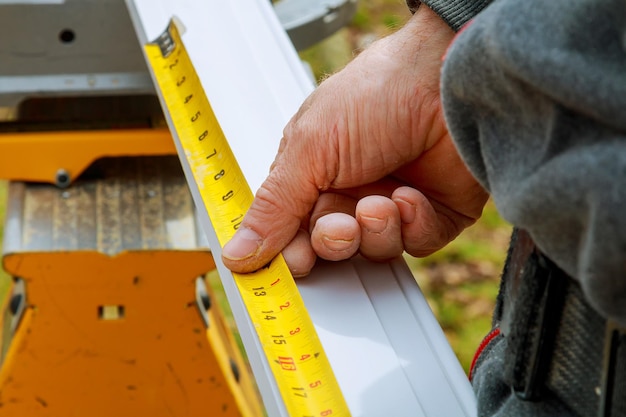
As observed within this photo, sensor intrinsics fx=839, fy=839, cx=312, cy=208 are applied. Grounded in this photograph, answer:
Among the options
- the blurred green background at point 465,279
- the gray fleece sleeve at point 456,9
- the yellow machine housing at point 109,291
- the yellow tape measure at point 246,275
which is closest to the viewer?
the yellow tape measure at point 246,275

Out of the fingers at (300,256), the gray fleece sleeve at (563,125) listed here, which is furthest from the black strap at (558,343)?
the fingers at (300,256)

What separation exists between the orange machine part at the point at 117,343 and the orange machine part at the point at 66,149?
0.17 meters

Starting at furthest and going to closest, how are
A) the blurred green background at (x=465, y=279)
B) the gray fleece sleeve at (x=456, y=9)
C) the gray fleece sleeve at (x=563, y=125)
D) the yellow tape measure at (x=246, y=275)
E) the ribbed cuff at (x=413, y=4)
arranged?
the blurred green background at (x=465, y=279) → the ribbed cuff at (x=413, y=4) → the gray fleece sleeve at (x=456, y=9) → the yellow tape measure at (x=246, y=275) → the gray fleece sleeve at (x=563, y=125)

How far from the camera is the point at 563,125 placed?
1.90ft

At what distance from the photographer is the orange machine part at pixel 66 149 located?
1474 millimetres

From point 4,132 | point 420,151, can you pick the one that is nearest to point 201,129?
point 420,151

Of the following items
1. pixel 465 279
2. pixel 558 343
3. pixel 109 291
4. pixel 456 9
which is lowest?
pixel 465 279

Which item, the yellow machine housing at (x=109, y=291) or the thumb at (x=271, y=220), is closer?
the thumb at (x=271, y=220)

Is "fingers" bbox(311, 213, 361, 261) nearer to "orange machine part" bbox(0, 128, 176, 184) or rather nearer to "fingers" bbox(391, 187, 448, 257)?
"fingers" bbox(391, 187, 448, 257)

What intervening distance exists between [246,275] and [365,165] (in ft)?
0.65

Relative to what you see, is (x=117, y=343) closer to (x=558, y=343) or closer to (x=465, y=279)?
(x=558, y=343)

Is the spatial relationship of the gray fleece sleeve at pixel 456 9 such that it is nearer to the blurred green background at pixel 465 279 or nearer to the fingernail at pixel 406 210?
the fingernail at pixel 406 210

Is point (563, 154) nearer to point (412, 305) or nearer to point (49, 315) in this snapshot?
point (412, 305)

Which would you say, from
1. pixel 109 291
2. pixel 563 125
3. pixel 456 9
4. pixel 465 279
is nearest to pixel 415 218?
pixel 456 9
